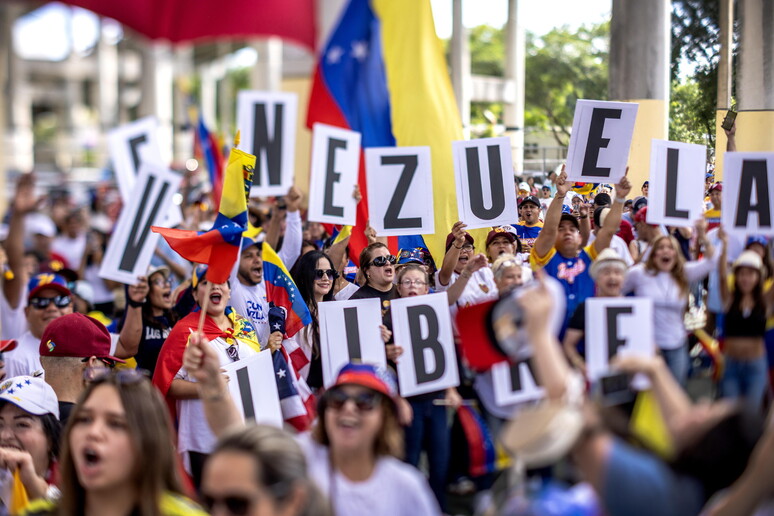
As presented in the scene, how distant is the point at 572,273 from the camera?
6438mm

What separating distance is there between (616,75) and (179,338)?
5060mm

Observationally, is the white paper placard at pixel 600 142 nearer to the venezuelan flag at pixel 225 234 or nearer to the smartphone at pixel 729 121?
the smartphone at pixel 729 121

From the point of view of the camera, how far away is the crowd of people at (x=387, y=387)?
295cm

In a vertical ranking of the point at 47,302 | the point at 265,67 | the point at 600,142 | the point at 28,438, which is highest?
the point at 265,67

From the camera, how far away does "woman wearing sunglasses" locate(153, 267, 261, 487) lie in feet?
17.9

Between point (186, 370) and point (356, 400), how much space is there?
6.25 ft

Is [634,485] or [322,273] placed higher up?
[322,273]

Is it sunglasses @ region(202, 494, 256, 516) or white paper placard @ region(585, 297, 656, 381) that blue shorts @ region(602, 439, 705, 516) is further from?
white paper placard @ region(585, 297, 656, 381)

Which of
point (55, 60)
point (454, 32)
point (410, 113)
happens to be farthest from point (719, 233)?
point (55, 60)

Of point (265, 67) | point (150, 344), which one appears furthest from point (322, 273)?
point (265, 67)

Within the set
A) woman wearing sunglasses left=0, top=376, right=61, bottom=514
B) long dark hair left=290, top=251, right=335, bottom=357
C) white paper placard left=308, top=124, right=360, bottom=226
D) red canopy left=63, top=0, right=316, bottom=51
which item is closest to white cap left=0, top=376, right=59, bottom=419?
woman wearing sunglasses left=0, top=376, right=61, bottom=514

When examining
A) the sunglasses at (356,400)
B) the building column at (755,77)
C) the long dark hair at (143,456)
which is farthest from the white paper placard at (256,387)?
the building column at (755,77)

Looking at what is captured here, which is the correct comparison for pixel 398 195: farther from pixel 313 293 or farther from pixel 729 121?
pixel 729 121

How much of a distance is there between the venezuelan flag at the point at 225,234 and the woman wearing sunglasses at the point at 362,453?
2.22 meters
